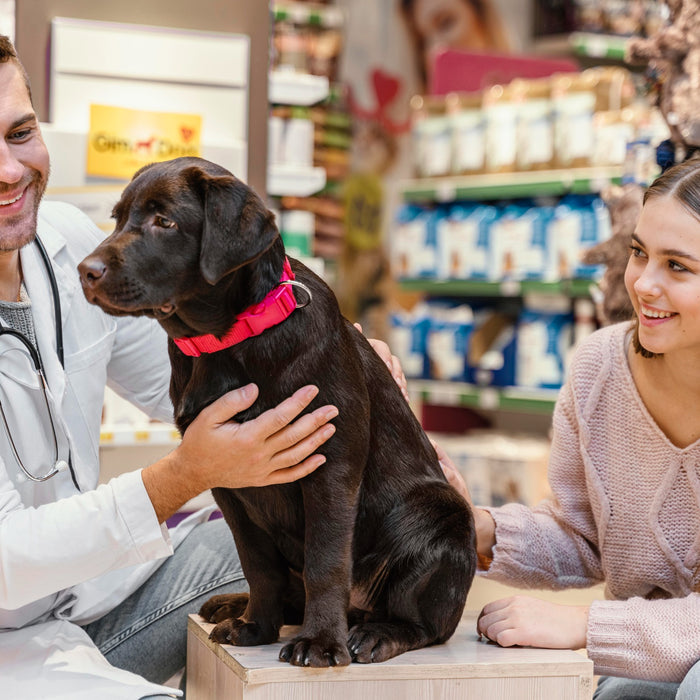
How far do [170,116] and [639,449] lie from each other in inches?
67.6

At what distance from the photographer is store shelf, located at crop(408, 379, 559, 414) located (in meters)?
4.61

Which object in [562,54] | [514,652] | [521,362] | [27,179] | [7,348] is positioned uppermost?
[562,54]

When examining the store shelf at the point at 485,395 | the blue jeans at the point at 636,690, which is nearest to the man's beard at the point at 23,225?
the blue jeans at the point at 636,690

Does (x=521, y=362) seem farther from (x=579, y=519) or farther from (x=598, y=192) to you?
(x=579, y=519)

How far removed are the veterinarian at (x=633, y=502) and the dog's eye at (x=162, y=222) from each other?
2.58ft

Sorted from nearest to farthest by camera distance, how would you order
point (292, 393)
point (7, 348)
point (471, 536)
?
point (292, 393) < point (471, 536) < point (7, 348)

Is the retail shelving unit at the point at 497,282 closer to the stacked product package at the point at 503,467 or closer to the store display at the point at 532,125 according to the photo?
the store display at the point at 532,125

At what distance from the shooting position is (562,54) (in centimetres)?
634

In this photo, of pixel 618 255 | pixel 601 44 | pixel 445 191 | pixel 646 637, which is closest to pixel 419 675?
pixel 646 637

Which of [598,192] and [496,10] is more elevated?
[496,10]

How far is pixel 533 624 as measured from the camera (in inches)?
65.2

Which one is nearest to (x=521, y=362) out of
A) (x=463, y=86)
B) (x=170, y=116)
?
(x=463, y=86)

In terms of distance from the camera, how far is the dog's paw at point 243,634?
1578mm

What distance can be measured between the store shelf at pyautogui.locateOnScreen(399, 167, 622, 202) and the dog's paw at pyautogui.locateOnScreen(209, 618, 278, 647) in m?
3.12
